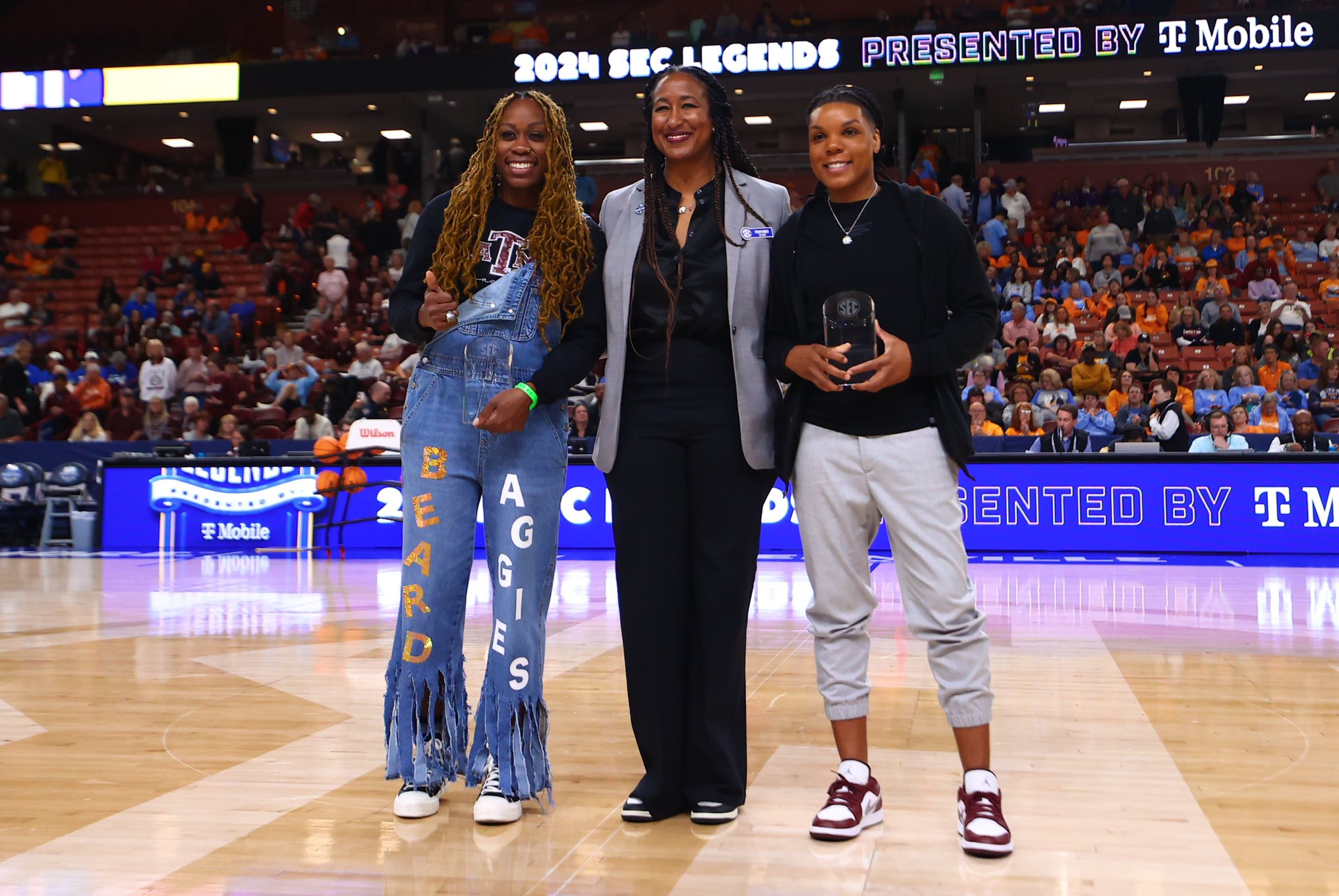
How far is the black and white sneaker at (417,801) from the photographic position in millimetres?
2873

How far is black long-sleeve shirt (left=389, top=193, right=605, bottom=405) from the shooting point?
3.04 meters

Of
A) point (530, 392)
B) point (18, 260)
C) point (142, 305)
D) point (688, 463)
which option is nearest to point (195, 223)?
point (18, 260)

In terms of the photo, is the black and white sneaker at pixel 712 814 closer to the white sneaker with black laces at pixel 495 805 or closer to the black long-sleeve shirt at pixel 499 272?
the white sneaker with black laces at pixel 495 805

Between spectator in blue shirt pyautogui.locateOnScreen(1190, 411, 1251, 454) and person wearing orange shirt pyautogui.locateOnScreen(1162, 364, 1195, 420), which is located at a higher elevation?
person wearing orange shirt pyautogui.locateOnScreen(1162, 364, 1195, 420)

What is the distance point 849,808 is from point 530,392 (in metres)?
1.21

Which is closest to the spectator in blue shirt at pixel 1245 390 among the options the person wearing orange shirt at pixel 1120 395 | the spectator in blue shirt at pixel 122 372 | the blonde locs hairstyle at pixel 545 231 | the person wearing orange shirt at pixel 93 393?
the person wearing orange shirt at pixel 1120 395

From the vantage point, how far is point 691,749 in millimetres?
2904

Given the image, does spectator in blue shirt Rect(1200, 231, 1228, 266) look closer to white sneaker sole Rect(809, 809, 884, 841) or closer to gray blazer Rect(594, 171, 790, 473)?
gray blazer Rect(594, 171, 790, 473)

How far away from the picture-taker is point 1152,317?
52.4ft

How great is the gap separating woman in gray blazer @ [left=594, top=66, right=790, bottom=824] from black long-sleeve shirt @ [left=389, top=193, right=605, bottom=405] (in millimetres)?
96

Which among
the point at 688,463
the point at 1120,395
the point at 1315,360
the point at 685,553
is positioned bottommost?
the point at 685,553

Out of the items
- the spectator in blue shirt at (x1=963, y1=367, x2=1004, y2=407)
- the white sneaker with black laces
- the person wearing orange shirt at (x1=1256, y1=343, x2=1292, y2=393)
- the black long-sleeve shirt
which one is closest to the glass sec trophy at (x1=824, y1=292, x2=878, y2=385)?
the black long-sleeve shirt

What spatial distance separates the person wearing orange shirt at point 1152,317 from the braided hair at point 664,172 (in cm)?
1416

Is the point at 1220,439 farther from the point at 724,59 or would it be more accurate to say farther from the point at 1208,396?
the point at 724,59
